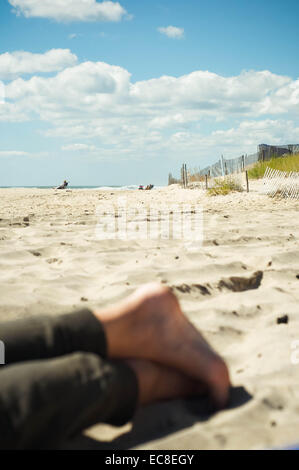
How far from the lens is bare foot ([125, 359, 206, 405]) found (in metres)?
1.36

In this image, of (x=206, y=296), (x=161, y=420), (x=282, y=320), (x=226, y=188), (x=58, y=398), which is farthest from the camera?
(x=226, y=188)

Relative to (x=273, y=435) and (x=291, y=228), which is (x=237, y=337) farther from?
(x=291, y=228)

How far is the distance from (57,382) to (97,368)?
13 centimetres

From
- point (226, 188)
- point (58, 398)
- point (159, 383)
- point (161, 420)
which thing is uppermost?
point (226, 188)

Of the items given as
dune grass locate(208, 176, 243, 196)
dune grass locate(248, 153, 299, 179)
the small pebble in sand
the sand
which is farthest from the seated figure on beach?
dune grass locate(248, 153, 299, 179)

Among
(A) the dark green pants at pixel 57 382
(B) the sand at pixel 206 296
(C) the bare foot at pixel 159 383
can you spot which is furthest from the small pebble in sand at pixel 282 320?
(A) the dark green pants at pixel 57 382

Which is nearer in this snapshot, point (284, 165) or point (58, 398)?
point (58, 398)

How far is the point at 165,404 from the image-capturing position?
1478mm

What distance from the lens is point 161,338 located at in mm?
1427

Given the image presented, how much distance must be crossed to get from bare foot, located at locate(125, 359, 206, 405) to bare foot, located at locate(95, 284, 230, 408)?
0.03 m

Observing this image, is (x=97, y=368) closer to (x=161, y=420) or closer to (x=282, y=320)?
(x=161, y=420)

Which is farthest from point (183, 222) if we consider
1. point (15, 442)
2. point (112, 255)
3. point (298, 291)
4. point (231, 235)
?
point (15, 442)

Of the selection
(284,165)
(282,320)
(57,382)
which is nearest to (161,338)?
(57,382)

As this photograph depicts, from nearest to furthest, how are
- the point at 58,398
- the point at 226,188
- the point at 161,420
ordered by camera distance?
the point at 58,398 → the point at 161,420 → the point at 226,188
